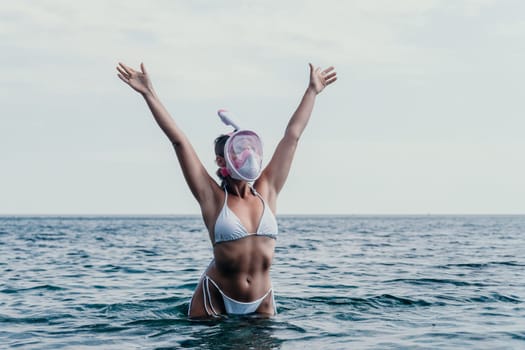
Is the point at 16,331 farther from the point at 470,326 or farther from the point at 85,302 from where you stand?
the point at 470,326

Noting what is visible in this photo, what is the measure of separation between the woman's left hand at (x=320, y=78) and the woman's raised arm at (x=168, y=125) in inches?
68.5

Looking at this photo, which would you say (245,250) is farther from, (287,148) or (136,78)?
(136,78)

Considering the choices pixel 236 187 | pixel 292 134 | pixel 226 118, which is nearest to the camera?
pixel 236 187

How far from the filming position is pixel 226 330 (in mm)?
7797

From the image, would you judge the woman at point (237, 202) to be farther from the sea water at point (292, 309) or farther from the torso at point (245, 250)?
the sea water at point (292, 309)

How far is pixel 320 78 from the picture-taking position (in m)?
8.23

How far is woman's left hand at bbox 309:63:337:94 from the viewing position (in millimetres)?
8133

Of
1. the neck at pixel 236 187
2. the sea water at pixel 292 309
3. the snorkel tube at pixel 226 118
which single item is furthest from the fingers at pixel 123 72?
the sea water at pixel 292 309

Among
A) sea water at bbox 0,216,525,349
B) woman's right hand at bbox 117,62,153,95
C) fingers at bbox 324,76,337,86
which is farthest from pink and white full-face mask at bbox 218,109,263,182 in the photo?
sea water at bbox 0,216,525,349

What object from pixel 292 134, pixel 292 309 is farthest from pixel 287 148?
pixel 292 309

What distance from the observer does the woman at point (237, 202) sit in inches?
282

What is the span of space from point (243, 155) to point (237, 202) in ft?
1.62

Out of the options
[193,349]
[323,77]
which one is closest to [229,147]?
[323,77]

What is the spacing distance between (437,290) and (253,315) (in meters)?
5.91
